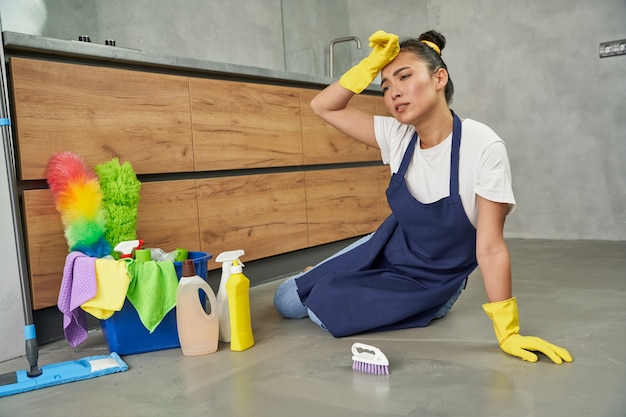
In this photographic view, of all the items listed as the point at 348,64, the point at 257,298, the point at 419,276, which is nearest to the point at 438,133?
the point at 419,276

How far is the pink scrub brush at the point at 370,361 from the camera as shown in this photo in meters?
1.46

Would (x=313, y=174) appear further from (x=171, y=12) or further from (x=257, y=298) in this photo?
(x=171, y=12)

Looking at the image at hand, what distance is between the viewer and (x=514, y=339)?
154 cm

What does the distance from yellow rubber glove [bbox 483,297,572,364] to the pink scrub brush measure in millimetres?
325

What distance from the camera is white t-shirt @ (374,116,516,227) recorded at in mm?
1554

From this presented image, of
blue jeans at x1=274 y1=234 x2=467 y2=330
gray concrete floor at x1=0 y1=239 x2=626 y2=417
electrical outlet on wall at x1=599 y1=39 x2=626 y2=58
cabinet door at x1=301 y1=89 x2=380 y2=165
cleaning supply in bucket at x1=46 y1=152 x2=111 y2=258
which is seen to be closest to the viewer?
gray concrete floor at x1=0 y1=239 x2=626 y2=417

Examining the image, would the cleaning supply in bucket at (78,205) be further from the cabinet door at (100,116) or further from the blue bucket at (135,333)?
the blue bucket at (135,333)

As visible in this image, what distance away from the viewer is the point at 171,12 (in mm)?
3359

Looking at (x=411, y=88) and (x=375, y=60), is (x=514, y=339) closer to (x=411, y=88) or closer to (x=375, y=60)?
(x=411, y=88)

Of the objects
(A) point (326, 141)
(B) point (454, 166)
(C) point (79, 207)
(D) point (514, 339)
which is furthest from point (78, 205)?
(A) point (326, 141)

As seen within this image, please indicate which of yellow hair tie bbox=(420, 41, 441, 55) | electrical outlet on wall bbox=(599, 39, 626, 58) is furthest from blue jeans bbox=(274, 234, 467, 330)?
electrical outlet on wall bbox=(599, 39, 626, 58)

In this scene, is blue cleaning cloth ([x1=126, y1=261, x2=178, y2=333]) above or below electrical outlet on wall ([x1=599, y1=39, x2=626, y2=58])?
below

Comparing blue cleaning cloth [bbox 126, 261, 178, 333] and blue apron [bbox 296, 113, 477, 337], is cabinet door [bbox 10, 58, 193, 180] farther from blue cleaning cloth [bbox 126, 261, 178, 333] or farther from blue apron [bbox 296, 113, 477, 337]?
blue apron [bbox 296, 113, 477, 337]

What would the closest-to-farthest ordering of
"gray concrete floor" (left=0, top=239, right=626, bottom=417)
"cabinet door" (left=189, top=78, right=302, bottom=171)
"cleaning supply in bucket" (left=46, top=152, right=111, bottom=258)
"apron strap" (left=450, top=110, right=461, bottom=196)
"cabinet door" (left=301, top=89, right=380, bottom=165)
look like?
"gray concrete floor" (left=0, top=239, right=626, bottom=417)
"apron strap" (left=450, top=110, right=461, bottom=196)
"cleaning supply in bucket" (left=46, top=152, right=111, bottom=258)
"cabinet door" (left=189, top=78, right=302, bottom=171)
"cabinet door" (left=301, top=89, right=380, bottom=165)
